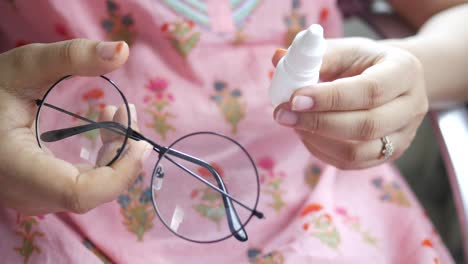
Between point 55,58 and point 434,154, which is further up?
point 55,58

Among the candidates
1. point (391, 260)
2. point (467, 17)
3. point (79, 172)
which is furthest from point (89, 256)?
point (467, 17)

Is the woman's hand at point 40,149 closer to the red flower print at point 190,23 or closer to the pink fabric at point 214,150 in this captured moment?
the pink fabric at point 214,150

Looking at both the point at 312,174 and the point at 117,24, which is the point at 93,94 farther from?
the point at 312,174

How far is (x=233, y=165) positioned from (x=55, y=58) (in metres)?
0.22

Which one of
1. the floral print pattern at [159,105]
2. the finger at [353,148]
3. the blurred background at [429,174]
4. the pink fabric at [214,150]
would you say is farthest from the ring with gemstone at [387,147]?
the blurred background at [429,174]

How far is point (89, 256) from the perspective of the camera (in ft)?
1.67

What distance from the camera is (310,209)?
2.00 feet

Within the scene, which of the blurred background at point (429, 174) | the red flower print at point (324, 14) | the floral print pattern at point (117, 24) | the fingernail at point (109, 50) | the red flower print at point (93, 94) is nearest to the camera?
the fingernail at point (109, 50)

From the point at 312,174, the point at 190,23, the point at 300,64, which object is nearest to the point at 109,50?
the point at 300,64

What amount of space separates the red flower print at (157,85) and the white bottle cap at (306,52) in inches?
9.5

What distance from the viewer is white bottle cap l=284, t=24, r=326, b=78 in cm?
40

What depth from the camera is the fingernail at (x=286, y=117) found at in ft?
1.55

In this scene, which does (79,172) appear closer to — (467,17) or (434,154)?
(467,17)

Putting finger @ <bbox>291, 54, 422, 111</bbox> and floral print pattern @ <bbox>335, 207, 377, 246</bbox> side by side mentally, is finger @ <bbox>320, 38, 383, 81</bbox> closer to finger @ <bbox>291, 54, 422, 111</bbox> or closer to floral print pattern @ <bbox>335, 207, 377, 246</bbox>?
finger @ <bbox>291, 54, 422, 111</bbox>
